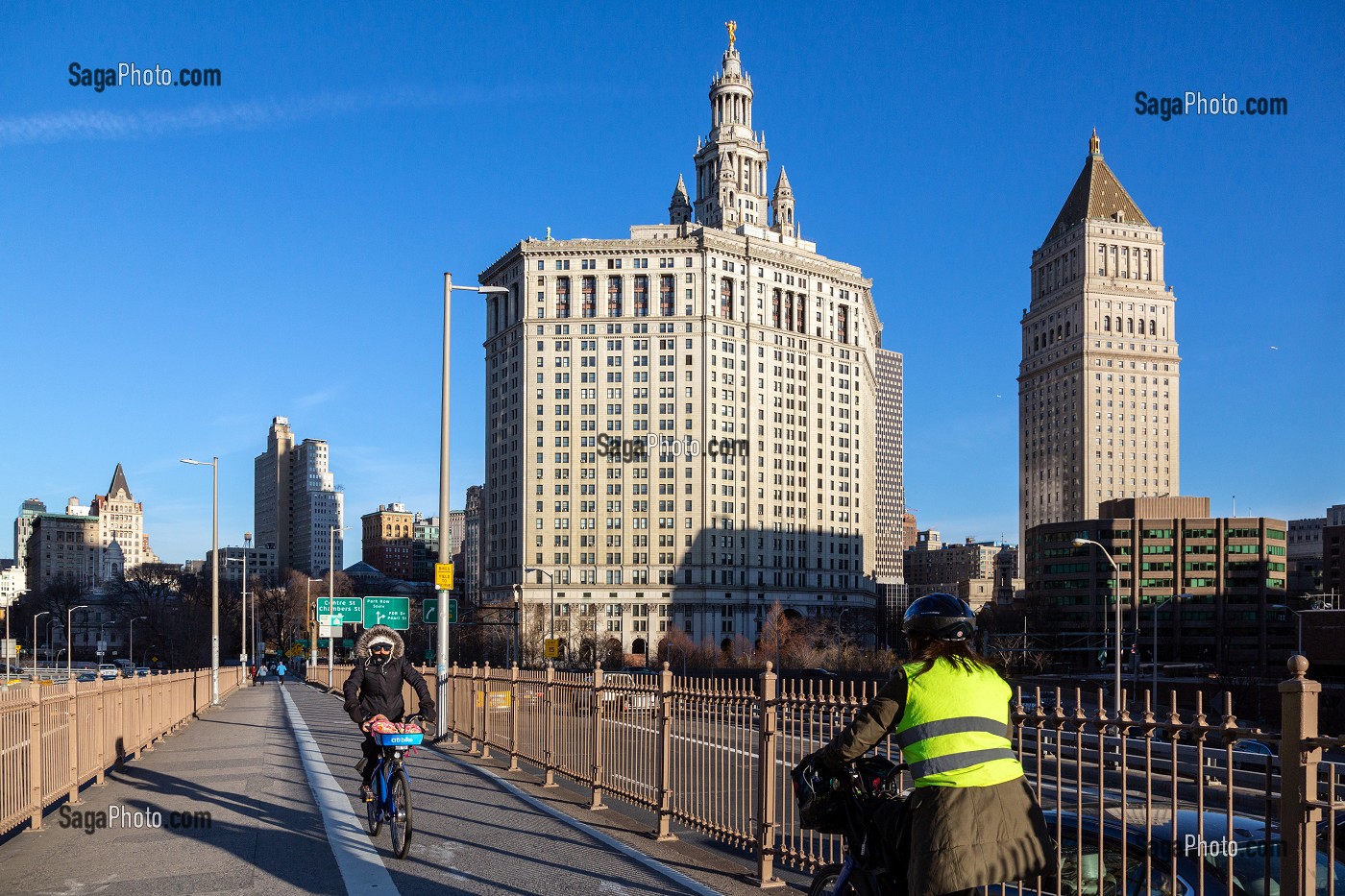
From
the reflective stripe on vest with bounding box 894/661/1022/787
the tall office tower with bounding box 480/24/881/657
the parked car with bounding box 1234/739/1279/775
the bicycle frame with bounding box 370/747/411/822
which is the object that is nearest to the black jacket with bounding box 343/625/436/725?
the bicycle frame with bounding box 370/747/411/822

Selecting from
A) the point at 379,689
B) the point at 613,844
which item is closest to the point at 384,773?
the point at 379,689

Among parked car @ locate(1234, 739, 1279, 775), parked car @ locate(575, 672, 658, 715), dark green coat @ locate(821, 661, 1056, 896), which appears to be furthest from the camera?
parked car @ locate(575, 672, 658, 715)

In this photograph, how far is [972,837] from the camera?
4.76 m

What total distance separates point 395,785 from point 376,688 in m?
0.99

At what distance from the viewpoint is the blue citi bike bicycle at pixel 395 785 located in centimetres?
999

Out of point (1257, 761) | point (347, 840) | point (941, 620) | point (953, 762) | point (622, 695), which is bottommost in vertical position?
point (347, 840)

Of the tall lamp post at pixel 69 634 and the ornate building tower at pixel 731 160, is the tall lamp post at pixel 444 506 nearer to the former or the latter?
the tall lamp post at pixel 69 634

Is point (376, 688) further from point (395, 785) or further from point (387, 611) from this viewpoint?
point (387, 611)

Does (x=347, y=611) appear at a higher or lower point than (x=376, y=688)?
lower

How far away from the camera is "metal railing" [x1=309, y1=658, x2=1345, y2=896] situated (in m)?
5.01

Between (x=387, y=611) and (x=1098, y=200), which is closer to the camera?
(x=387, y=611)

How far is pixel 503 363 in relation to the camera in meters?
163

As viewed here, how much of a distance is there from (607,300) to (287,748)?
5460 inches

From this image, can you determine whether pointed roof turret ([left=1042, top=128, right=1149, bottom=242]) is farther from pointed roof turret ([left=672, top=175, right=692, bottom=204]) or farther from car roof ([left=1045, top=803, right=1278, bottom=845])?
car roof ([left=1045, top=803, right=1278, bottom=845])
